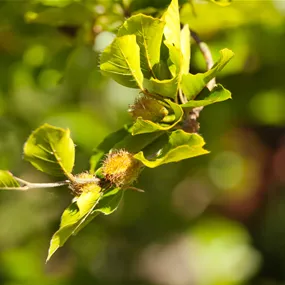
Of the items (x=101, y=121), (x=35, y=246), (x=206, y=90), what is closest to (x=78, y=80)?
(x=101, y=121)

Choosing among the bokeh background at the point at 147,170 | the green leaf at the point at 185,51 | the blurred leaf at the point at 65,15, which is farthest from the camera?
the bokeh background at the point at 147,170

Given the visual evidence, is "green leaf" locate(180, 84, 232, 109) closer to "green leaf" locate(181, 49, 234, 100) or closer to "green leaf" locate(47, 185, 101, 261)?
"green leaf" locate(181, 49, 234, 100)

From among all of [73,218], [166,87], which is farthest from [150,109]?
[73,218]

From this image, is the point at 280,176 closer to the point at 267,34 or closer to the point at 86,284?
the point at 86,284

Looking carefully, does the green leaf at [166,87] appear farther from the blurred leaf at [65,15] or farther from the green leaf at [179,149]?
the blurred leaf at [65,15]

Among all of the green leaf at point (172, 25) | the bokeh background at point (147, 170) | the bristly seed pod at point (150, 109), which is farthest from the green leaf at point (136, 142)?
the bokeh background at point (147, 170)

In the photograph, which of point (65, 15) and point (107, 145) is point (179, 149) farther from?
point (65, 15)

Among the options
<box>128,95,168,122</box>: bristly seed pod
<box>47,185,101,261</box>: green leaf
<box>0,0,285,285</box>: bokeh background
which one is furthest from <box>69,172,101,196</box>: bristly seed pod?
<box>0,0,285,285</box>: bokeh background
